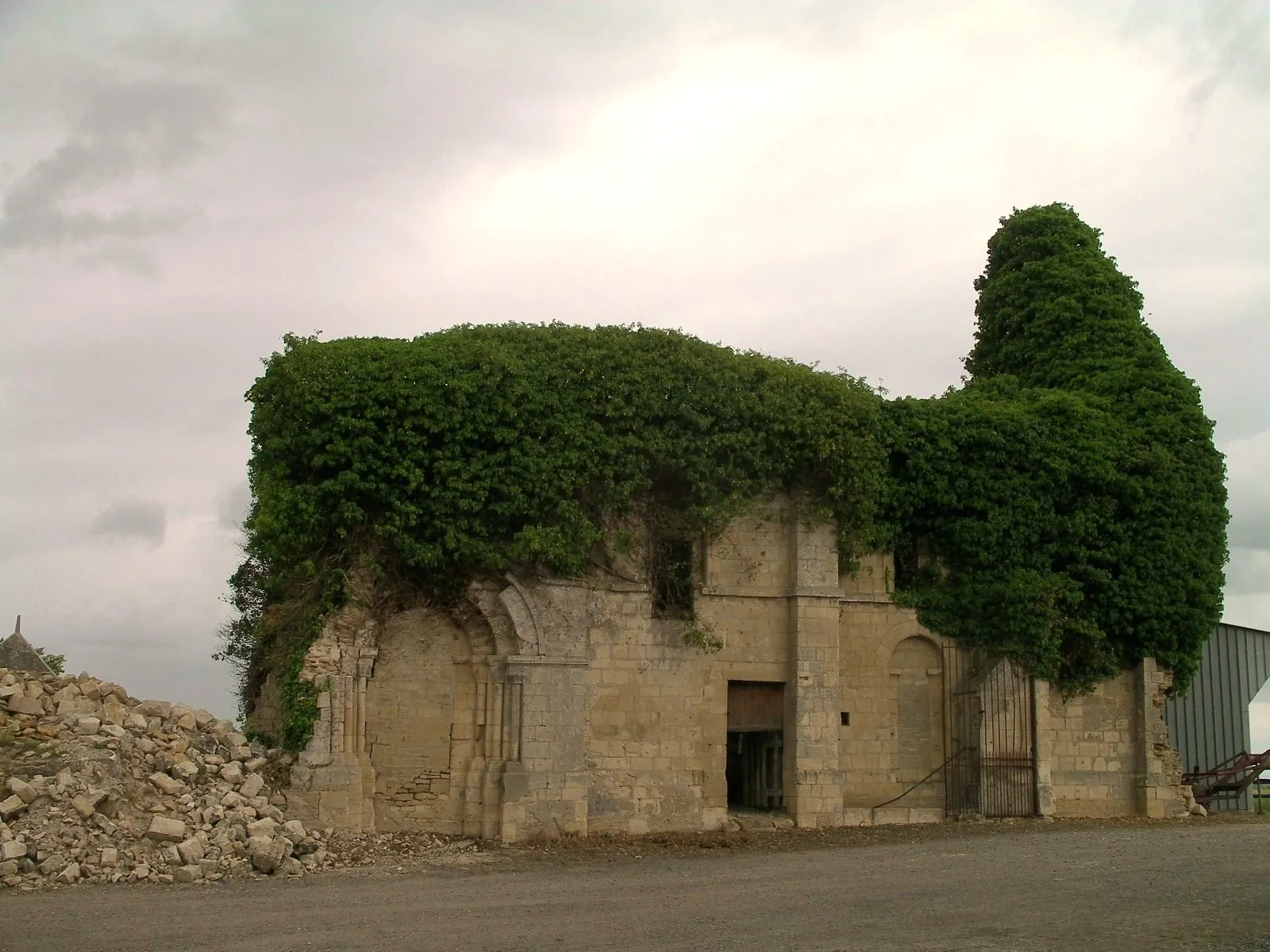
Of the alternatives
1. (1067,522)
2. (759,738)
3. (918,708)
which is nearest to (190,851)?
(759,738)

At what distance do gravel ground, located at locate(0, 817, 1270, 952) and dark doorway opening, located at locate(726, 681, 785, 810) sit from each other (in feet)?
8.20

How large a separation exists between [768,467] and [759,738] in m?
4.61

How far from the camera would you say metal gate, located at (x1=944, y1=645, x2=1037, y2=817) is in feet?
70.3

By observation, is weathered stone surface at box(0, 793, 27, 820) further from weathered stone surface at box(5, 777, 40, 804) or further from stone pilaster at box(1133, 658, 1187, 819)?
stone pilaster at box(1133, 658, 1187, 819)

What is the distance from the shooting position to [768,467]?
2016 cm

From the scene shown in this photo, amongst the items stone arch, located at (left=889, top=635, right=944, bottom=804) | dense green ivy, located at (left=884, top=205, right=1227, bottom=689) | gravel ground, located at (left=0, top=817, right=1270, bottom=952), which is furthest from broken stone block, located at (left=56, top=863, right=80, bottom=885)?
dense green ivy, located at (left=884, top=205, right=1227, bottom=689)

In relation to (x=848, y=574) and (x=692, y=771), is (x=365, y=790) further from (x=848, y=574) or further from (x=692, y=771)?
(x=848, y=574)

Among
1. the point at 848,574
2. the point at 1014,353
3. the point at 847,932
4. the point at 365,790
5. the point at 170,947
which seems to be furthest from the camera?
the point at 1014,353

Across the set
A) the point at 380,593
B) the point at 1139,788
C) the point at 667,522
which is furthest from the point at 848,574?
the point at 380,593

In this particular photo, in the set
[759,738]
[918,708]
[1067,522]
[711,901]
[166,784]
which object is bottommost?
[711,901]

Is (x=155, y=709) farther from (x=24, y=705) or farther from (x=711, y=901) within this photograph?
(x=711, y=901)

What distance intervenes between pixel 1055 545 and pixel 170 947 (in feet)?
52.3

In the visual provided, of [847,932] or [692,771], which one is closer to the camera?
[847,932]

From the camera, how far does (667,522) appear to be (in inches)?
797
